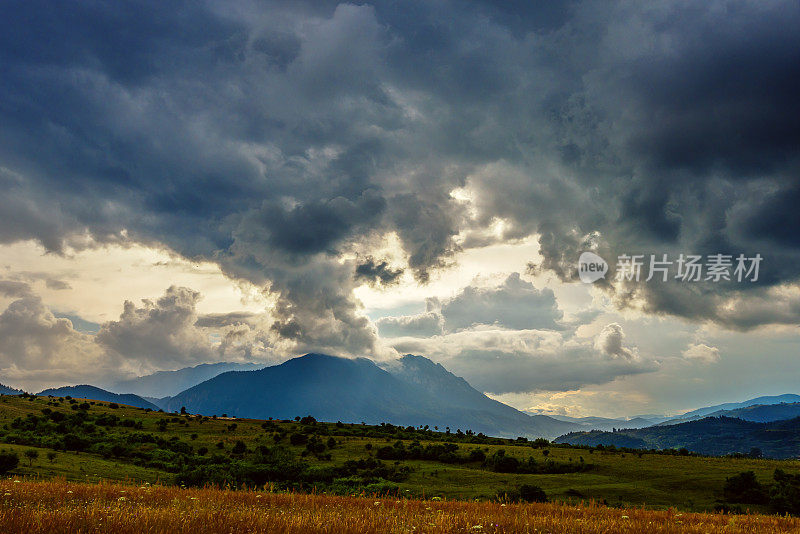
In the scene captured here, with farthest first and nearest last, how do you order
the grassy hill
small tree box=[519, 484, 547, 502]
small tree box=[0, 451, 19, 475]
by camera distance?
the grassy hill < small tree box=[519, 484, 547, 502] < small tree box=[0, 451, 19, 475]

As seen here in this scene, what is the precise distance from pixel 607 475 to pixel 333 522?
64.9m

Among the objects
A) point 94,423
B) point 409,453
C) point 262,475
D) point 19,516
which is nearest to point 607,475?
point 409,453

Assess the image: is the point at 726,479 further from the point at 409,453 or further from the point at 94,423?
the point at 94,423

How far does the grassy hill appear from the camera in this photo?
5025 centimetres

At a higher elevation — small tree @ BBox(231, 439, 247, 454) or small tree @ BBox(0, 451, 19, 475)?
small tree @ BBox(0, 451, 19, 475)

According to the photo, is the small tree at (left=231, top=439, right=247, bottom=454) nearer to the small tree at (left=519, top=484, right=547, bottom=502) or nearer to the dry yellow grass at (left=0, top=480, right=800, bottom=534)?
the small tree at (left=519, top=484, right=547, bottom=502)

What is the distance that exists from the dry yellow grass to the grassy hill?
1852cm

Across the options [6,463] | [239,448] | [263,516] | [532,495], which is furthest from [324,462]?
[263,516]

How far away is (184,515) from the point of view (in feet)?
40.8

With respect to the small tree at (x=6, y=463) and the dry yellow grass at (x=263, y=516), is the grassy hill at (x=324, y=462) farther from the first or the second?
the dry yellow grass at (x=263, y=516)

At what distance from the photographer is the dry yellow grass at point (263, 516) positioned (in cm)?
1121

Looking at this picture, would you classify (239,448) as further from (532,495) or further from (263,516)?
(263,516)

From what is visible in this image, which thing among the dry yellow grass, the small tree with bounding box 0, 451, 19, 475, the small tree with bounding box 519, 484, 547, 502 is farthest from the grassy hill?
the dry yellow grass

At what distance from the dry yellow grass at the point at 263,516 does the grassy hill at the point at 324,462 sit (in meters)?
18.5
